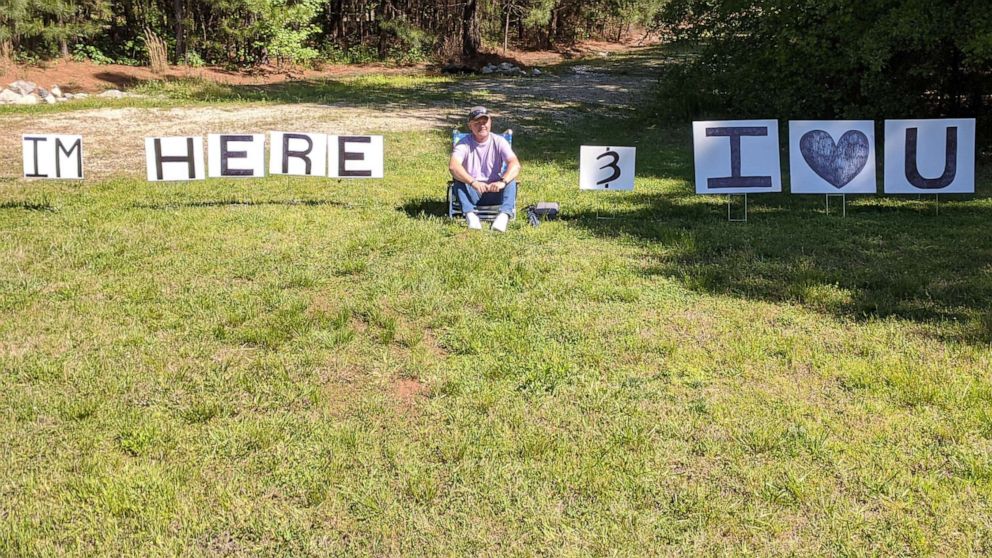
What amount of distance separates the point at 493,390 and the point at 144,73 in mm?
24756

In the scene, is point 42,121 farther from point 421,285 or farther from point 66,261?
point 421,285

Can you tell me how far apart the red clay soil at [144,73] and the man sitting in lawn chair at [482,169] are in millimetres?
17762

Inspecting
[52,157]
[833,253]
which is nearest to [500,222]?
[833,253]

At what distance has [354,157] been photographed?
8422 mm

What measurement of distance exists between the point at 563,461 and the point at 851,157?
6237 mm

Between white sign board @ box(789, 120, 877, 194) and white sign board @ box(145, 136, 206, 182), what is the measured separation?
6.32m

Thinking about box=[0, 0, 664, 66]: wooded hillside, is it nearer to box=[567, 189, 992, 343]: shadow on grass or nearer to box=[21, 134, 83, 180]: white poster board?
box=[21, 134, 83, 180]: white poster board

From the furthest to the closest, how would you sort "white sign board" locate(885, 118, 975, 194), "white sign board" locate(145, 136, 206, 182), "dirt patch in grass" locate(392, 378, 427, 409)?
1. "white sign board" locate(145, 136, 206, 182)
2. "white sign board" locate(885, 118, 975, 194)
3. "dirt patch in grass" locate(392, 378, 427, 409)

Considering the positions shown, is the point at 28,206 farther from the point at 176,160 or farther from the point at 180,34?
the point at 180,34

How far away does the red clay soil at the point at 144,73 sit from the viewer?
856 inches

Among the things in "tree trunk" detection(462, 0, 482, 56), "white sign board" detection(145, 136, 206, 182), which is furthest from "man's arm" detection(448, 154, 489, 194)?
"tree trunk" detection(462, 0, 482, 56)

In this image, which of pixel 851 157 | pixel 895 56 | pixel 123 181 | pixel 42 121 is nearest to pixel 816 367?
pixel 851 157

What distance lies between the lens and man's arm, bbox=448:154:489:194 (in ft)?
24.9

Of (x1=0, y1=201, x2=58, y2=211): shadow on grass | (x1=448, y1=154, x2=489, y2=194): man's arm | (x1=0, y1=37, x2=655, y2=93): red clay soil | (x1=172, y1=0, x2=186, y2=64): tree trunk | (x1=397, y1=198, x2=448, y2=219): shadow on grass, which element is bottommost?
(x1=397, y1=198, x2=448, y2=219): shadow on grass
